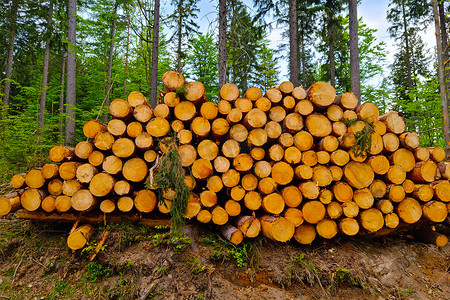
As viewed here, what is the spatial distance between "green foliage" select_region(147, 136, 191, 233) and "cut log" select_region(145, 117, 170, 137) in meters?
0.31

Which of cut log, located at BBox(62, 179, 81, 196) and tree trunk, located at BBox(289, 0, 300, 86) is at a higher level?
tree trunk, located at BBox(289, 0, 300, 86)

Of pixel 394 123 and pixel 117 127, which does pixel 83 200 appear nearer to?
pixel 117 127

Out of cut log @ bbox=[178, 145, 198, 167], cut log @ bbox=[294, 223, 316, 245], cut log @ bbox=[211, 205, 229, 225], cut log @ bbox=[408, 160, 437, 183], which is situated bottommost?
cut log @ bbox=[294, 223, 316, 245]

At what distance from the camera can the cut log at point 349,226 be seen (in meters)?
2.89

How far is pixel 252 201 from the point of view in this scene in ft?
9.57

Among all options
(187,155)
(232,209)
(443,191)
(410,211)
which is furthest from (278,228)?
(443,191)

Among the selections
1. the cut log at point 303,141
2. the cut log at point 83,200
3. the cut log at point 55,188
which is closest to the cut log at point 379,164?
the cut log at point 303,141

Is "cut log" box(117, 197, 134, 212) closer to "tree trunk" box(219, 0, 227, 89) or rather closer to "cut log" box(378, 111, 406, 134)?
"cut log" box(378, 111, 406, 134)

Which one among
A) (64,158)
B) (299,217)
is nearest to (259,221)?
(299,217)

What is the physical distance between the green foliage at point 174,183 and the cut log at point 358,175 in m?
2.07

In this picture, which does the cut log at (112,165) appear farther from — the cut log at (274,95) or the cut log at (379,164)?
the cut log at (379,164)

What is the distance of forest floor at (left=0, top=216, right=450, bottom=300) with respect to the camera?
259 centimetres

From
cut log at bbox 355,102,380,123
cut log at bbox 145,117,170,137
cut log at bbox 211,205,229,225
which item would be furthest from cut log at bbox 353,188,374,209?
cut log at bbox 145,117,170,137

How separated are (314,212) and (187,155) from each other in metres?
1.77
